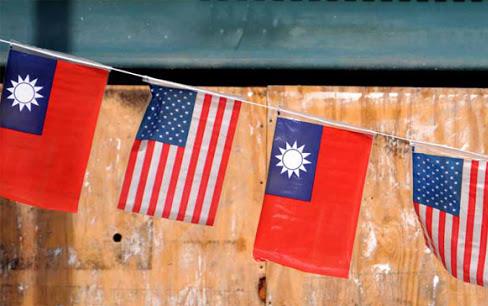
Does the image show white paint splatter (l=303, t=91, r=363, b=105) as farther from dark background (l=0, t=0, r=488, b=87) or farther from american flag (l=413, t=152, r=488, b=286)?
american flag (l=413, t=152, r=488, b=286)

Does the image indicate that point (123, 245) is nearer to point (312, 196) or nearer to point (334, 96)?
point (312, 196)

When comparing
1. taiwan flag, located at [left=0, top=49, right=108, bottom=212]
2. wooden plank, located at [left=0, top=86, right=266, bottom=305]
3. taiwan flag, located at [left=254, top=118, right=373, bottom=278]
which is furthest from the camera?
wooden plank, located at [left=0, top=86, right=266, bottom=305]

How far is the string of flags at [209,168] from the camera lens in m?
5.05

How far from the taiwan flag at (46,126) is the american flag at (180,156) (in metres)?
0.34

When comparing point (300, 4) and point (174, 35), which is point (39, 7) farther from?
point (300, 4)

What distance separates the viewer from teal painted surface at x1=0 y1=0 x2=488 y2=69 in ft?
20.4

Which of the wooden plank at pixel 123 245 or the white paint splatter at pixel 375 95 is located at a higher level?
the white paint splatter at pixel 375 95

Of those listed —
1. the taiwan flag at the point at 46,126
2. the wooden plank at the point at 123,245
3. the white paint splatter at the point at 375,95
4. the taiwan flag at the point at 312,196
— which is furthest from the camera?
the white paint splatter at the point at 375,95

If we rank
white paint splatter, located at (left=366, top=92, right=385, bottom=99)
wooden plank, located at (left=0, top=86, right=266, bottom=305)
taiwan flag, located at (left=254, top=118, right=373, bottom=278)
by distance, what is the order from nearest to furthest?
taiwan flag, located at (left=254, top=118, right=373, bottom=278), wooden plank, located at (left=0, top=86, right=266, bottom=305), white paint splatter, located at (left=366, top=92, right=385, bottom=99)

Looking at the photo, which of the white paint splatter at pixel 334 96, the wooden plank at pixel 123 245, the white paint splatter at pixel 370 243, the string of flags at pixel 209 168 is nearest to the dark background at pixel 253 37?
the white paint splatter at pixel 334 96

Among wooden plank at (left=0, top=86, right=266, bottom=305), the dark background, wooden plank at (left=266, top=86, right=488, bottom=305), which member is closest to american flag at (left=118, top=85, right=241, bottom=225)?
wooden plank at (left=0, top=86, right=266, bottom=305)

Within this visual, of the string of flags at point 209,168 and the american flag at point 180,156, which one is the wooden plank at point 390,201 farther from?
the american flag at point 180,156

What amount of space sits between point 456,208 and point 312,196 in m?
0.94

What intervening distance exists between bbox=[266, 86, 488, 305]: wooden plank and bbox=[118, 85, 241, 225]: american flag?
1.00 m
